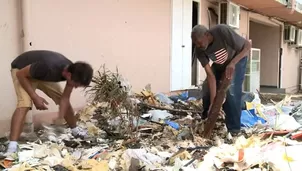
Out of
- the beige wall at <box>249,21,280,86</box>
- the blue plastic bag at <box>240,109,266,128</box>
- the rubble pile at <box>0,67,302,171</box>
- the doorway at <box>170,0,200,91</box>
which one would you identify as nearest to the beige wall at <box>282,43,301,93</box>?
the beige wall at <box>249,21,280,86</box>

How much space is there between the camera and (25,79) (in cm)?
338

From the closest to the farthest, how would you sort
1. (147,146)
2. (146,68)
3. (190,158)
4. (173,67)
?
(190,158)
(147,146)
(146,68)
(173,67)

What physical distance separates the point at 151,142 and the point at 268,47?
474 inches

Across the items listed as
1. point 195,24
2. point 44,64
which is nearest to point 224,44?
point 44,64

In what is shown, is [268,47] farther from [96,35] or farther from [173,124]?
[173,124]

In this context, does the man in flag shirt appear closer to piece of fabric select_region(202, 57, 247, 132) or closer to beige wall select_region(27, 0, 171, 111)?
piece of fabric select_region(202, 57, 247, 132)

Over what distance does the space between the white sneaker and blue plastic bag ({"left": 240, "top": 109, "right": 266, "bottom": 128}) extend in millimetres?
2093

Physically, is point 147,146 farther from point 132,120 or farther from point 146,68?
point 146,68

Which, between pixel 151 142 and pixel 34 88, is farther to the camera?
pixel 151 142

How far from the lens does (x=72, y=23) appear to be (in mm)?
4941

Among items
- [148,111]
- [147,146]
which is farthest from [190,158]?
[148,111]

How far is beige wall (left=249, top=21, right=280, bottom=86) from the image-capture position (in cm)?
1451

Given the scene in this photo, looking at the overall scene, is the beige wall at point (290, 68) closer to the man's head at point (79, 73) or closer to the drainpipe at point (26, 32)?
A: the drainpipe at point (26, 32)

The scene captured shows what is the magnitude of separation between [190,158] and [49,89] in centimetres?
170
